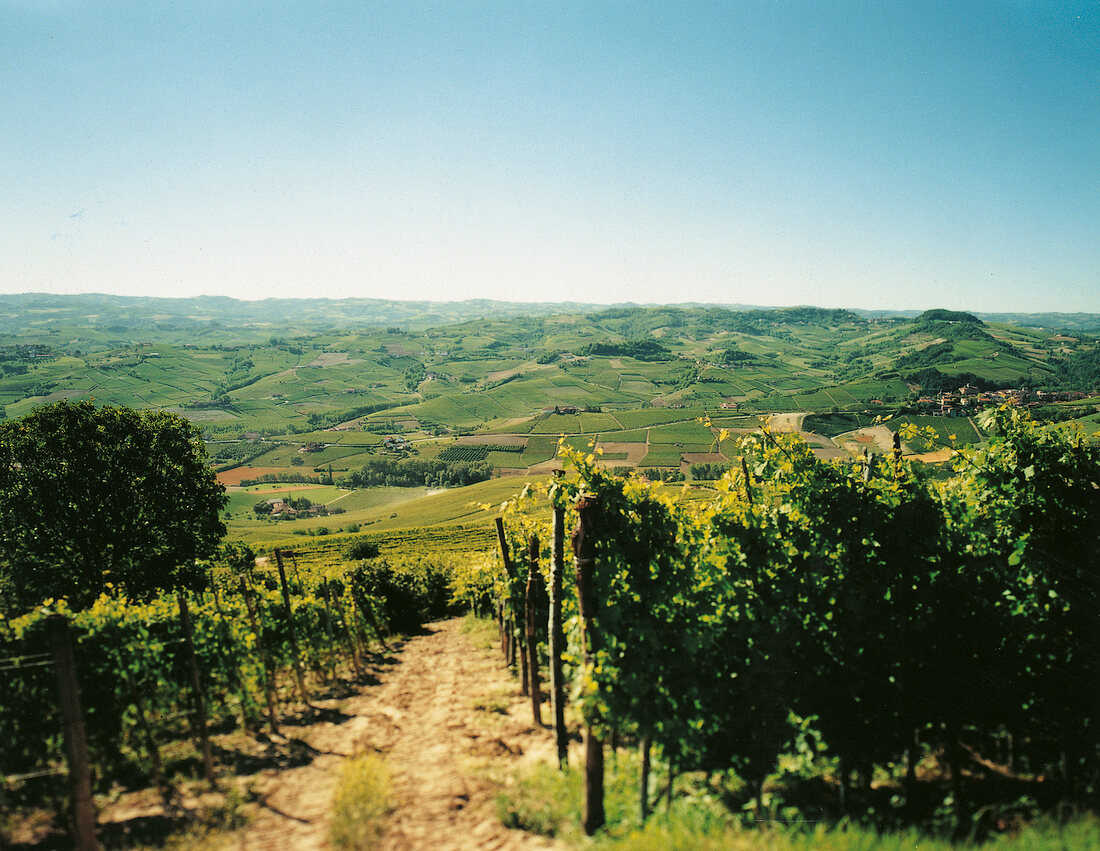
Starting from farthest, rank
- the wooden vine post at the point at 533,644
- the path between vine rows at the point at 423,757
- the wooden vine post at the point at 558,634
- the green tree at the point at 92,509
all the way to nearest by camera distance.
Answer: the green tree at the point at 92,509 < the wooden vine post at the point at 533,644 < the wooden vine post at the point at 558,634 < the path between vine rows at the point at 423,757

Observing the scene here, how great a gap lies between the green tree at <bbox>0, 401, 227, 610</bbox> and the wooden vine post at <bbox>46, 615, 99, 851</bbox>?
17.5 metres

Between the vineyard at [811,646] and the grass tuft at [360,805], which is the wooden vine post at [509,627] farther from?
the vineyard at [811,646]

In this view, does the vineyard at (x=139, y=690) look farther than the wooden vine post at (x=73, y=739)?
Yes

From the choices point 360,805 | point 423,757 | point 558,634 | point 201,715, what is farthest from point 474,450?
point 360,805

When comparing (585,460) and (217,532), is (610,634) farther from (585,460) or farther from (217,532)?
(217,532)

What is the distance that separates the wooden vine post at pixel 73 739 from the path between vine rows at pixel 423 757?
148 cm

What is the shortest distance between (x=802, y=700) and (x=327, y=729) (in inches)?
332

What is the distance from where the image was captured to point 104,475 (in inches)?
831

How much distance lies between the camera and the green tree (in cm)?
1997

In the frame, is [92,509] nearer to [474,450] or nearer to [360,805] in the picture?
[360,805]

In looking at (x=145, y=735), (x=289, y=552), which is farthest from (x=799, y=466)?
(x=289, y=552)

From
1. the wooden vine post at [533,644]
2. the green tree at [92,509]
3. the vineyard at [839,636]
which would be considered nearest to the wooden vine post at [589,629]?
the vineyard at [839,636]

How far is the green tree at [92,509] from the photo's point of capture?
20.0 m

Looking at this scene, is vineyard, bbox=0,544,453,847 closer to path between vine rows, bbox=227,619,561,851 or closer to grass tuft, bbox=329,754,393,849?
path between vine rows, bbox=227,619,561,851
